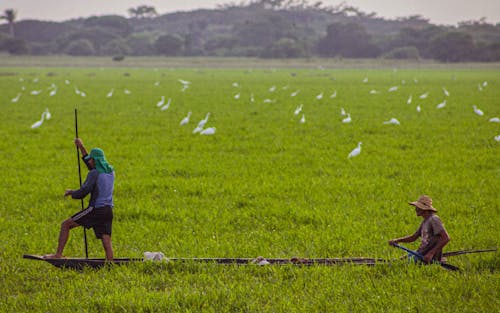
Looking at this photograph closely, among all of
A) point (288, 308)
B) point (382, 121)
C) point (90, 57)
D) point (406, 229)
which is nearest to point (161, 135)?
point (382, 121)

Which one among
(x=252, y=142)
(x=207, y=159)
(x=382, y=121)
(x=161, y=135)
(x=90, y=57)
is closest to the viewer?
(x=207, y=159)

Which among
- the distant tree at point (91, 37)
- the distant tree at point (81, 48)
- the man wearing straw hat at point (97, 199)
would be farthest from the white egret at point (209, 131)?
the distant tree at point (91, 37)

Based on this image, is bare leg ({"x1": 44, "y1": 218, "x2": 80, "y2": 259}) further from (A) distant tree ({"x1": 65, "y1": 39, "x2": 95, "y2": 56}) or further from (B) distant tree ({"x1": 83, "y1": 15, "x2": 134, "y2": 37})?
(B) distant tree ({"x1": 83, "y1": 15, "x2": 134, "y2": 37})

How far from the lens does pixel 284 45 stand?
13788cm

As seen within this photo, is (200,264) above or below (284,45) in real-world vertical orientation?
below

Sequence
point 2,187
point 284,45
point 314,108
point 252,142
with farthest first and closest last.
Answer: point 284,45, point 314,108, point 252,142, point 2,187

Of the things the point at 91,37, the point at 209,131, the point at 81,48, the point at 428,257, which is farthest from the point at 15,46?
the point at 428,257

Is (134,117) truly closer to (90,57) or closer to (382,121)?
(382,121)

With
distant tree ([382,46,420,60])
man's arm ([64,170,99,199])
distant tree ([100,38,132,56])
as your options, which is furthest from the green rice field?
distant tree ([100,38,132,56])

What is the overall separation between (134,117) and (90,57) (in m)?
132

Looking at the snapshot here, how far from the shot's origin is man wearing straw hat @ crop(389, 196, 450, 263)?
20.0 ft

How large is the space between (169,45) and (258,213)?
14462 cm

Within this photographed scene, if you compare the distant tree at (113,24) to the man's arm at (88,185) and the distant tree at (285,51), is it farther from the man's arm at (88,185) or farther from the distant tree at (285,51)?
the man's arm at (88,185)

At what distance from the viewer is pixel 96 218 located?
6699mm
